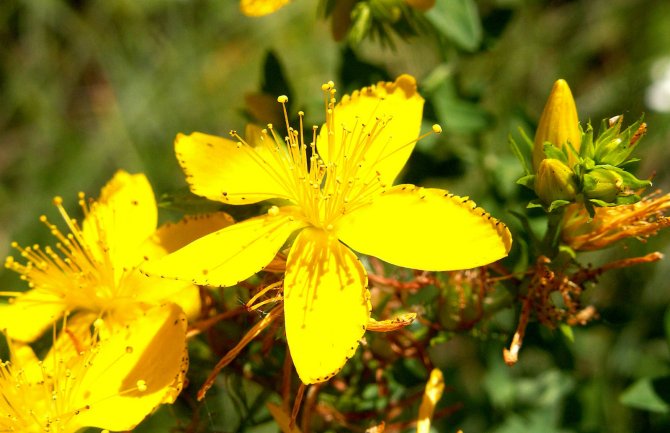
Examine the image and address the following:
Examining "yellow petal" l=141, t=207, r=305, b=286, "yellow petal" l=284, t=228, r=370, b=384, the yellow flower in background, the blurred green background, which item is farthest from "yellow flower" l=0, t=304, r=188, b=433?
the yellow flower in background

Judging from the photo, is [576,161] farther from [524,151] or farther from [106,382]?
[106,382]

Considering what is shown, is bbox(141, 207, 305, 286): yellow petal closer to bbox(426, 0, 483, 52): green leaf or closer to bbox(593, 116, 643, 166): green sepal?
bbox(593, 116, 643, 166): green sepal

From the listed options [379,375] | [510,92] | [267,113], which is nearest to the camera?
[379,375]

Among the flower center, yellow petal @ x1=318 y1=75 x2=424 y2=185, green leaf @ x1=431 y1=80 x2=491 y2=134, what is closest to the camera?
yellow petal @ x1=318 y1=75 x2=424 y2=185

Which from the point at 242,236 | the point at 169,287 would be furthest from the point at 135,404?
the point at 242,236

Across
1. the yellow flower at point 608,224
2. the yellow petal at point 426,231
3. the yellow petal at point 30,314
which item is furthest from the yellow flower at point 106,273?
the yellow flower at point 608,224

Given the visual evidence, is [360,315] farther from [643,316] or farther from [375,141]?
[643,316]
